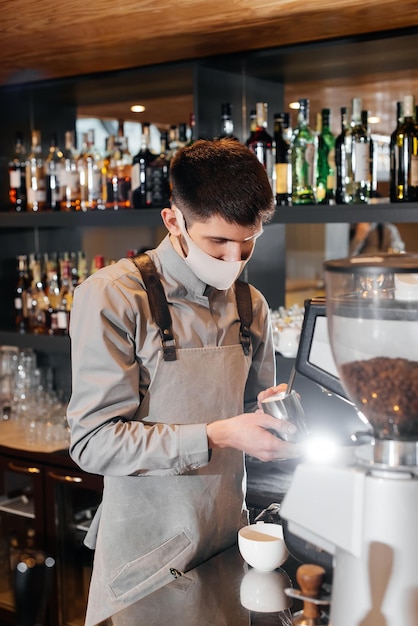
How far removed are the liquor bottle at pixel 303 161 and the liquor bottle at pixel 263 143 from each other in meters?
0.10

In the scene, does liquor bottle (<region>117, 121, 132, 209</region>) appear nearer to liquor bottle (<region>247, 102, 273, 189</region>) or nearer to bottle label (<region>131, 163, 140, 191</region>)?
bottle label (<region>131, 163, 140, 191</region>)

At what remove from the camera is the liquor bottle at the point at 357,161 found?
2.76m

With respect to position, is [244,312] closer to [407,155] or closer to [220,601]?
[220,601]

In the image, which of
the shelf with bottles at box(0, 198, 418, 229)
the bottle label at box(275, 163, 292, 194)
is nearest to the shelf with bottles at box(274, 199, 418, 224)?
the shelf with bottles at box(0, 198, 418, 229)

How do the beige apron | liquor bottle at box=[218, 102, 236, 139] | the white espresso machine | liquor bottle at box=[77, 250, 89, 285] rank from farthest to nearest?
liquor bottle at box=[77, 250, 89, 285]
liquor bottle at box=[218, 102, 236, 139]
the beige apron
the white espresso machine

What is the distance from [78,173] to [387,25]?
148cm

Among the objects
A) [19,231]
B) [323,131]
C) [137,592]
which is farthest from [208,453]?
[19,231]

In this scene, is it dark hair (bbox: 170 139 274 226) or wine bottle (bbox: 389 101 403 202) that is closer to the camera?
dark hair (bbox: 170 139 274 226)

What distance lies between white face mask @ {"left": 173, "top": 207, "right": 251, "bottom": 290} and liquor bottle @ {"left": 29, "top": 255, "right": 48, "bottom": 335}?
186cm

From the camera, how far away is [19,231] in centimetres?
389

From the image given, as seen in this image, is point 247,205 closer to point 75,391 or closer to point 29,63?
point 75,391

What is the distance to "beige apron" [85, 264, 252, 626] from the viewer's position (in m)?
1.80

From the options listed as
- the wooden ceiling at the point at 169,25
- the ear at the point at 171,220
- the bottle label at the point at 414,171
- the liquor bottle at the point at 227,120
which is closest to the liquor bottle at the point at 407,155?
the bottle label at the point at 414,171

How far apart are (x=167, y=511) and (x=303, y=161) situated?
155 centimetres
